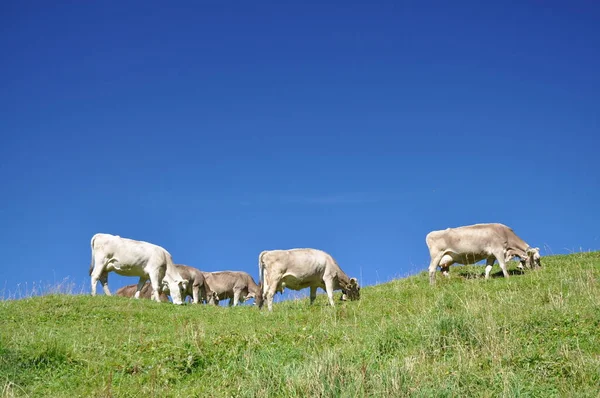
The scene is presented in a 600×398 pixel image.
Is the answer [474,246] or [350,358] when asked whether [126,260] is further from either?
[350,358]

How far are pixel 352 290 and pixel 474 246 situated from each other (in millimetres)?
5965

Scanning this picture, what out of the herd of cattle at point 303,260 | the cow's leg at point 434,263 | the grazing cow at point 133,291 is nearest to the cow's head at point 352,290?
the herd of cattle at point 303,260

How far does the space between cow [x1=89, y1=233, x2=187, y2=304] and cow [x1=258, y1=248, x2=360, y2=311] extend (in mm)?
4349

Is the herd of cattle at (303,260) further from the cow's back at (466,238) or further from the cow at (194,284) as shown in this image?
the cow at (194,284)

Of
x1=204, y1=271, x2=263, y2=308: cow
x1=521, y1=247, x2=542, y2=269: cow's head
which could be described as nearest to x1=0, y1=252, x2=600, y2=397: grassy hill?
x1=521, y1=247, x2=542, y2=269: cow's head

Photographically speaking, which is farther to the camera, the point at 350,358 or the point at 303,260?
the point at 303,260

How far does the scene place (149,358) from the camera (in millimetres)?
11516

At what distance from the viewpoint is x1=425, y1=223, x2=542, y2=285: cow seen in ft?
85.7

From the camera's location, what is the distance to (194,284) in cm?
3281

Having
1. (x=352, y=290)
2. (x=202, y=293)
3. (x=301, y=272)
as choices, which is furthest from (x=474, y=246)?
(x=202, y=293)

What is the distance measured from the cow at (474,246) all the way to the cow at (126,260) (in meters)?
11.0

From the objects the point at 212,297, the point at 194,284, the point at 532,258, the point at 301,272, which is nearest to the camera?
the point at 301,272

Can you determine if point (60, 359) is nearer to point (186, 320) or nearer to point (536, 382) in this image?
point (186, 320)

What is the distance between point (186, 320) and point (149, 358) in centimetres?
690
